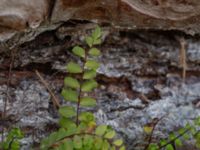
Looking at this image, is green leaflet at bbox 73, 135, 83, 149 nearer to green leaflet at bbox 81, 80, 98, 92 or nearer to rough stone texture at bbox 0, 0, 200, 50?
green leaflet at bbox 81, 80, 98, 92

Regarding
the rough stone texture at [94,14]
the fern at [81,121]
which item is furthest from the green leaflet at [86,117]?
the rough stone texture at [94,14]

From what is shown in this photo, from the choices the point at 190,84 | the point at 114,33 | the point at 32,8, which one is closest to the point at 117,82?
the point at 114,33

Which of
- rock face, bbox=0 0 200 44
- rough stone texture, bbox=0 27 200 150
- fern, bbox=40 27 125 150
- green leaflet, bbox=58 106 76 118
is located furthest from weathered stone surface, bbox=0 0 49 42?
green leaflet, bbox=58 106 76 118

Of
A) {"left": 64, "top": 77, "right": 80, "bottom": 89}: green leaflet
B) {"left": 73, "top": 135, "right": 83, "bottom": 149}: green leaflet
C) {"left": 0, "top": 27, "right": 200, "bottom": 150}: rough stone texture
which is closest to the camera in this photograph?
{"left": 73, "top": 135, "right": 83, "bottom": 149}: green leaflet

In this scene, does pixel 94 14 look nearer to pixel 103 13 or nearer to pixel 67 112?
pixel 103 13

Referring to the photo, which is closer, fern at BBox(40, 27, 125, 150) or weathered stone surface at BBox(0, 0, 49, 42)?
fern at BBox(40, 27, 125, 150)

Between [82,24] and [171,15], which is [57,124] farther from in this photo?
[171,15]

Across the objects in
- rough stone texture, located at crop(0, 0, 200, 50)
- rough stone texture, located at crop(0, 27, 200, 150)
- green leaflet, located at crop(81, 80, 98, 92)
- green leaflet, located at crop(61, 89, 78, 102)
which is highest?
rough stone texture, located at crop(0, 0, 200, 50)

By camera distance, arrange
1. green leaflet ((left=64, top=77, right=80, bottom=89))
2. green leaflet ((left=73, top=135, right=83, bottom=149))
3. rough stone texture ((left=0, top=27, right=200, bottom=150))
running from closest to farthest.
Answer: green leaflet ((left=73, top=135, right=83, bottom=149)) < green leaflet ((left=64, top=77, right=80, bottom=89)) < rough stone texture ((left=0, top=27, right=200, bottom=150))

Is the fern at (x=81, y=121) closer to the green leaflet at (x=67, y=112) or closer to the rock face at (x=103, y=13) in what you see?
the green leaflet at (x=67, y=112)
